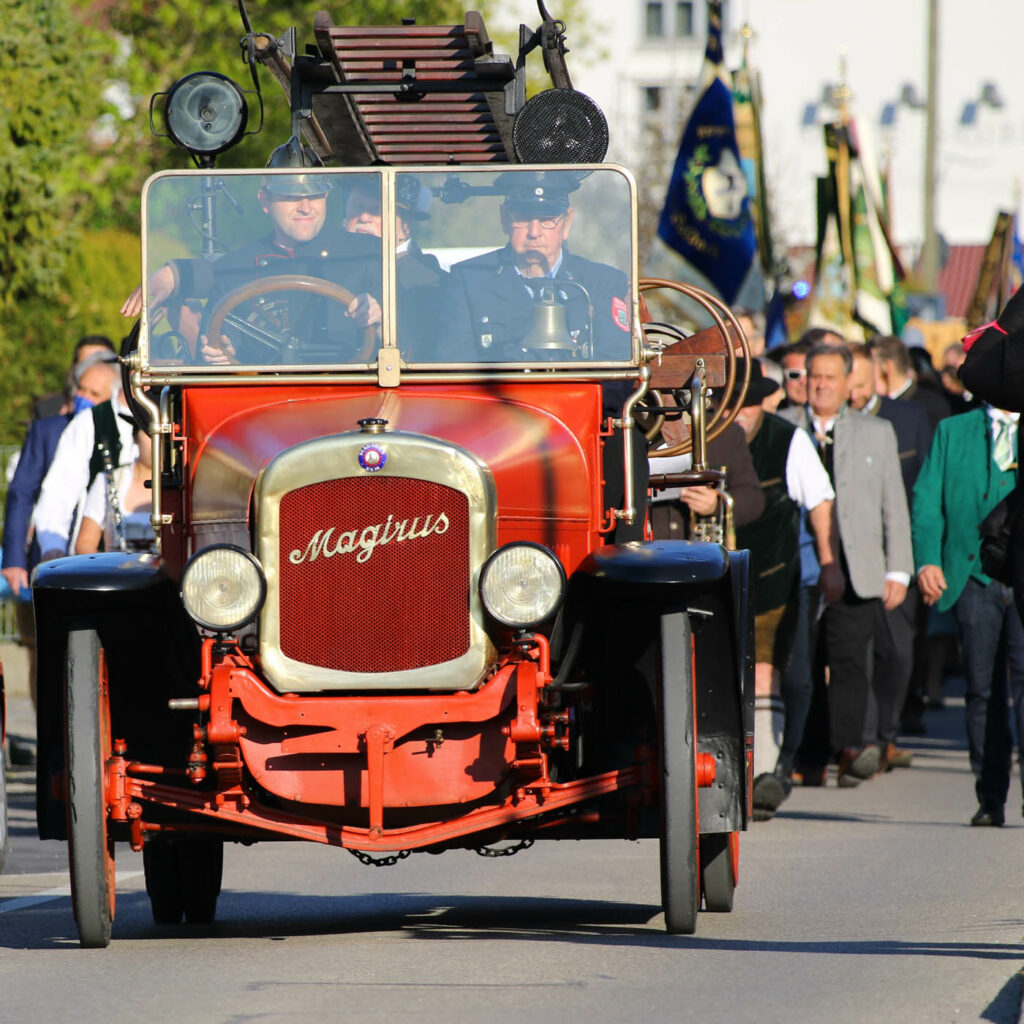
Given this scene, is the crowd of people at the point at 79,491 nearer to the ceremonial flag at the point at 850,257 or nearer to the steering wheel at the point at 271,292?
the steering wheel at the point at 271,292

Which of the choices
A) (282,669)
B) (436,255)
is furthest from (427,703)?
(436,255)

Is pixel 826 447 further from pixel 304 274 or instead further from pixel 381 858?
pixel 381 858

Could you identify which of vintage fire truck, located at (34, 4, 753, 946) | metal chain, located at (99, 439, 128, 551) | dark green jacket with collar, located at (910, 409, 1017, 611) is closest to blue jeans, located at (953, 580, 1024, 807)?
dark green jacket with collar, located at (910, 409, 1017, 611)

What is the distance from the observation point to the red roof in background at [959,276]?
69.1 m

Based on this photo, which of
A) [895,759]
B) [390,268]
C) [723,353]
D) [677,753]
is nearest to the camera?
[677,753]

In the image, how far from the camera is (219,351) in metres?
8.19

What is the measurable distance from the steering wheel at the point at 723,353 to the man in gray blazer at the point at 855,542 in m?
4.10

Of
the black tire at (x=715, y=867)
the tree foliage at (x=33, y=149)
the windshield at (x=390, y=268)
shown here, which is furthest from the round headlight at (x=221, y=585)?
the tree foliage at (x=33, y=149)

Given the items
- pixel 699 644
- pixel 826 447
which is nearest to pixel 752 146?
pixel 826 447

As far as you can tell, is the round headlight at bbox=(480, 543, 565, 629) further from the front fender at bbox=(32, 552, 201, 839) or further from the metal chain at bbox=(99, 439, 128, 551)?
the metal chain at bbox=(99, 439, 128, 551)

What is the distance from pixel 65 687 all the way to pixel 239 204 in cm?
187

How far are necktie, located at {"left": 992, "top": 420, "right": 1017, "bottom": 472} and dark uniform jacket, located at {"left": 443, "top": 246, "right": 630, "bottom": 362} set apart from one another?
4.90 meters

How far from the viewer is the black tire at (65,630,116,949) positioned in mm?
7148

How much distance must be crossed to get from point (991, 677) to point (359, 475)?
17.3 ft
